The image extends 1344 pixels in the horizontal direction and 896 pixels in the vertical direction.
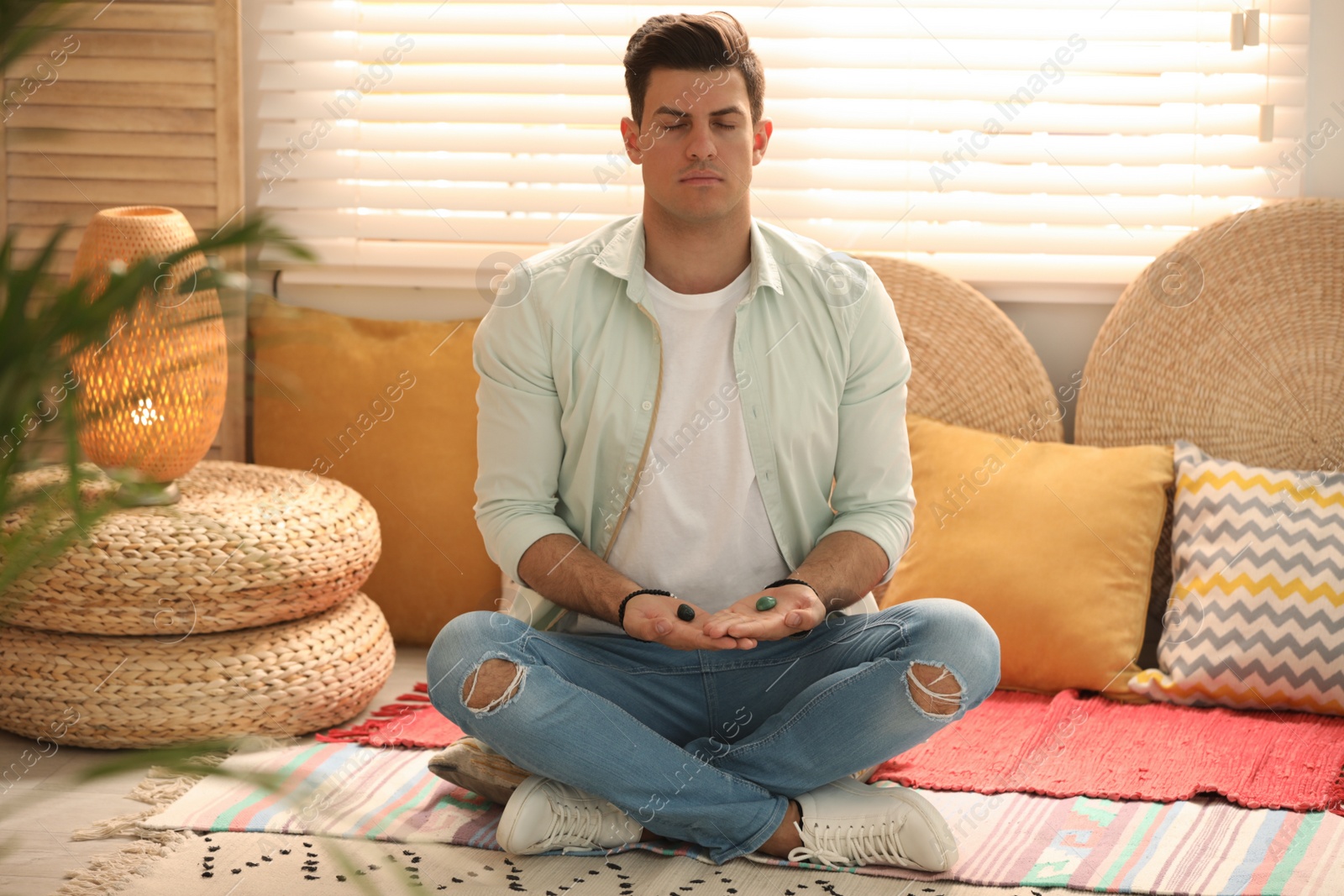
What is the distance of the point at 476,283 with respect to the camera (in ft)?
8.92

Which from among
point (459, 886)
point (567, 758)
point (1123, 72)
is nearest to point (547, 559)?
point (567, 758)

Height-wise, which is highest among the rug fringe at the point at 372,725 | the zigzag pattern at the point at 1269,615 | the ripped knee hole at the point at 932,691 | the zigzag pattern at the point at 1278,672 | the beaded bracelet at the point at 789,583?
the beaded bracelet at the point at 789,583

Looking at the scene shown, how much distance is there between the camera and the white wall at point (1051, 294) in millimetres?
2479

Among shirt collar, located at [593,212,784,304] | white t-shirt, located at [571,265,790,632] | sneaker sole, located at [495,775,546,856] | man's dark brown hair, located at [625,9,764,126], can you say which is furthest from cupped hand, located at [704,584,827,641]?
man's dark brown hair, located at [625,9,764,126]

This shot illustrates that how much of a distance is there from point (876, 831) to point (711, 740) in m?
0.27

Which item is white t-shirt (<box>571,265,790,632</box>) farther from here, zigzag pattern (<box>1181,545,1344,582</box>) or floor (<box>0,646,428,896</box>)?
zigzag pattern (<box>1181,545,1344,582</box>)

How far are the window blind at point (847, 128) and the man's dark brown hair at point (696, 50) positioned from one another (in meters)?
0.66

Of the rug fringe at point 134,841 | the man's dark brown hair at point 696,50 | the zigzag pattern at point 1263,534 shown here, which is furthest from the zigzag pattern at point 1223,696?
the rug fringe at point 134,841

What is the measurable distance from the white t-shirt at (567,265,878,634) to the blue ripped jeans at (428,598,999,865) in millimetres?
144

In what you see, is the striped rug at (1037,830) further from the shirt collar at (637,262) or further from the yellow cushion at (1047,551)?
the shirt collar at (637,262)

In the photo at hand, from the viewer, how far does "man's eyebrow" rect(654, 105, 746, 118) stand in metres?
1.87

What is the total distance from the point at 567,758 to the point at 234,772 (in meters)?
1.04

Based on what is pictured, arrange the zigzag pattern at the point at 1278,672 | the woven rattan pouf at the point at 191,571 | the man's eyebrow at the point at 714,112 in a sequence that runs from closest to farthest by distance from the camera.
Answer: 1. the man's eyebrow at the point at 714,112
2. the woven rattan pouf at the point at 191,571
3. the zigzag pattern at the point at 1278,672

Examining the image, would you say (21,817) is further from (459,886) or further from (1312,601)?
(1312,601)
